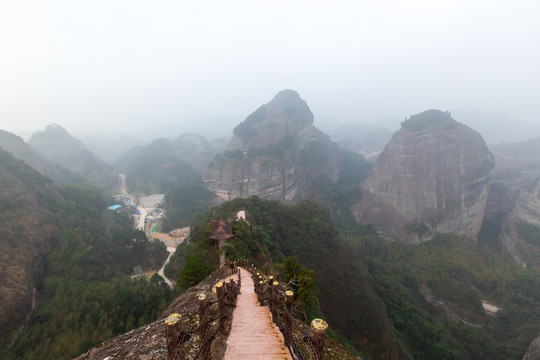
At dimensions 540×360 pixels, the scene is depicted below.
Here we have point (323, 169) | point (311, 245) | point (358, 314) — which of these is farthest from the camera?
point (323, 169)

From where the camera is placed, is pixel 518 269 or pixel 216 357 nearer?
pixel 216 357

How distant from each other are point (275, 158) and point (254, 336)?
59364 mm

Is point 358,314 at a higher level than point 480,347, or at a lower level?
higher

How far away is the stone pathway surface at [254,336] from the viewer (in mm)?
5363

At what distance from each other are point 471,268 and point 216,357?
46881 mm

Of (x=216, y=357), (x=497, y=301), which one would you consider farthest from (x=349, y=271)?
(x=497, y=301)

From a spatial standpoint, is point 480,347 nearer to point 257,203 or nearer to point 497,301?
point 497,301

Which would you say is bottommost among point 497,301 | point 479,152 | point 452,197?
point 497,301

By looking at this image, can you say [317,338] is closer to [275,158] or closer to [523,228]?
[523,228]

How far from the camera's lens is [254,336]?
6.14 meters

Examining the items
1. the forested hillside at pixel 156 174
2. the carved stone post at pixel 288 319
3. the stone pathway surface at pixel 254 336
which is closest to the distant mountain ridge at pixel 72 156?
the forested hillside at pixel 156 174

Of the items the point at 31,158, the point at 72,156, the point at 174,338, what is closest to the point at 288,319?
the point at 174,338

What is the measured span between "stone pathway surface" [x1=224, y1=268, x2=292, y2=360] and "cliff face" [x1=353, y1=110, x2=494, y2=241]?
48.8m

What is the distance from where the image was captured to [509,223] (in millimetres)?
45312
